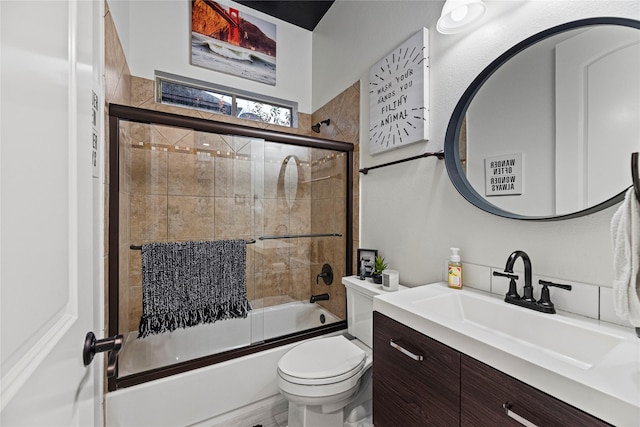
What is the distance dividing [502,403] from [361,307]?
995 mm

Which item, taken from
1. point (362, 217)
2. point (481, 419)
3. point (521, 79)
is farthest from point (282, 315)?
point (521, 79)

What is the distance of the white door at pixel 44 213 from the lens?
1.04 ft

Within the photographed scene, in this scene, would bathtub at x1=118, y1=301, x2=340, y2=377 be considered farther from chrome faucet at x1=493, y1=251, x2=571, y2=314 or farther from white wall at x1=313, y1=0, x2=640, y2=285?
chrome faucet at x1=493, y1=251, x2=571, y2=314

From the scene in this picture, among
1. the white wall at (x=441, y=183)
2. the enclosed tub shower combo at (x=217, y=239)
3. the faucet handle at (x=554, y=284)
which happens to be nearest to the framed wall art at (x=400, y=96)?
the white wall at (x=441, y=183)

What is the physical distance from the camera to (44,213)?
411 millimetres

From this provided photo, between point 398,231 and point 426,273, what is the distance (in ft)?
1.00

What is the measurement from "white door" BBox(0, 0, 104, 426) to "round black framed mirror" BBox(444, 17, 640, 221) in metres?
1.34

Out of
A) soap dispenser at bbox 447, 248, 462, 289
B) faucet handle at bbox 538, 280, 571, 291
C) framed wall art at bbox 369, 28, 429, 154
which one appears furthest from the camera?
framed wall art at bbox 369, 28, 429, 154

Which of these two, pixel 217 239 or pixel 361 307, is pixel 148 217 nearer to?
pixel 217 239

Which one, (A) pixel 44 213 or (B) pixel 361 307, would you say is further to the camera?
(B) pixel 361 307

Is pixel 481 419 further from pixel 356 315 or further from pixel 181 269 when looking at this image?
pixel 181 269

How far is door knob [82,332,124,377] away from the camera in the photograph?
1.88 feet

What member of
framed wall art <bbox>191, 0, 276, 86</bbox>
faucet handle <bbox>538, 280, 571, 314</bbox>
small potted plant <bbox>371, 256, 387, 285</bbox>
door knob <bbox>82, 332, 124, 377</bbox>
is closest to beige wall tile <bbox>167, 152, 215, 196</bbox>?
framed wall art <bbox>191, 0, 276, 86</bbox>

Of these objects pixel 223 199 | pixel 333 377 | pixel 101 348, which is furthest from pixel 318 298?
pixel 101 348
